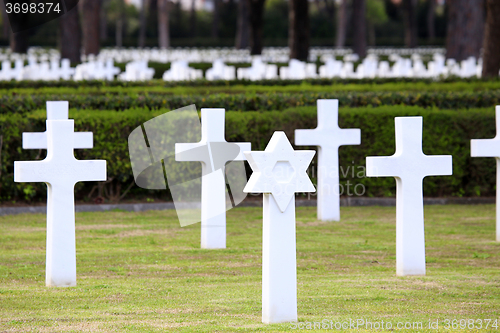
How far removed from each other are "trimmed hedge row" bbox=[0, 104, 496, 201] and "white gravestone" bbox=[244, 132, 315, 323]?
5128mm

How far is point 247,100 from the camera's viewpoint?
10.0m

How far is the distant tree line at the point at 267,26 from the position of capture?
2444cm

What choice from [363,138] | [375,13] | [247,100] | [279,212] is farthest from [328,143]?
[375,13]

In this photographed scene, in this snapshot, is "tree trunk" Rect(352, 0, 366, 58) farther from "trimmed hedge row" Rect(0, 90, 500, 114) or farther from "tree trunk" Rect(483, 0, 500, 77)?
"trimmed hedge row" Rect(0, 90, 500, 114)

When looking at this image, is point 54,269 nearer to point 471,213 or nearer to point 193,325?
point 193,325

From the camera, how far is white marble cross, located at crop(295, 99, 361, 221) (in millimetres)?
7949

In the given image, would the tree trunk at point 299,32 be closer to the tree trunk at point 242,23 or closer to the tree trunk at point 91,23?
the tree trunk at point 91,23

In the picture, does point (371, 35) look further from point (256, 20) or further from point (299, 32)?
point (299, 32)

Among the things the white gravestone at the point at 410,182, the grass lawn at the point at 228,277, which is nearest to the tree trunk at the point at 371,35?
the grass lawn at the point at 228,277

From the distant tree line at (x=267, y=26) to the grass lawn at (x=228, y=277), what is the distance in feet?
53.0

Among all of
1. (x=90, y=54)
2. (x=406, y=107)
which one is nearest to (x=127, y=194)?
(x=406, y=107)

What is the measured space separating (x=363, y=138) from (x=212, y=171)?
346cm

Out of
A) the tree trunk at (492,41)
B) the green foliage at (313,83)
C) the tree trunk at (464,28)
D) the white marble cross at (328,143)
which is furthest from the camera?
the tree trunk at (464,28)

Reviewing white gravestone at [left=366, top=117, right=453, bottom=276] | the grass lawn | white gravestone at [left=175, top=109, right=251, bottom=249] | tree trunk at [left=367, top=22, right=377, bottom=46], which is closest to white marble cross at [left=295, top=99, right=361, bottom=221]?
the grass lawn
